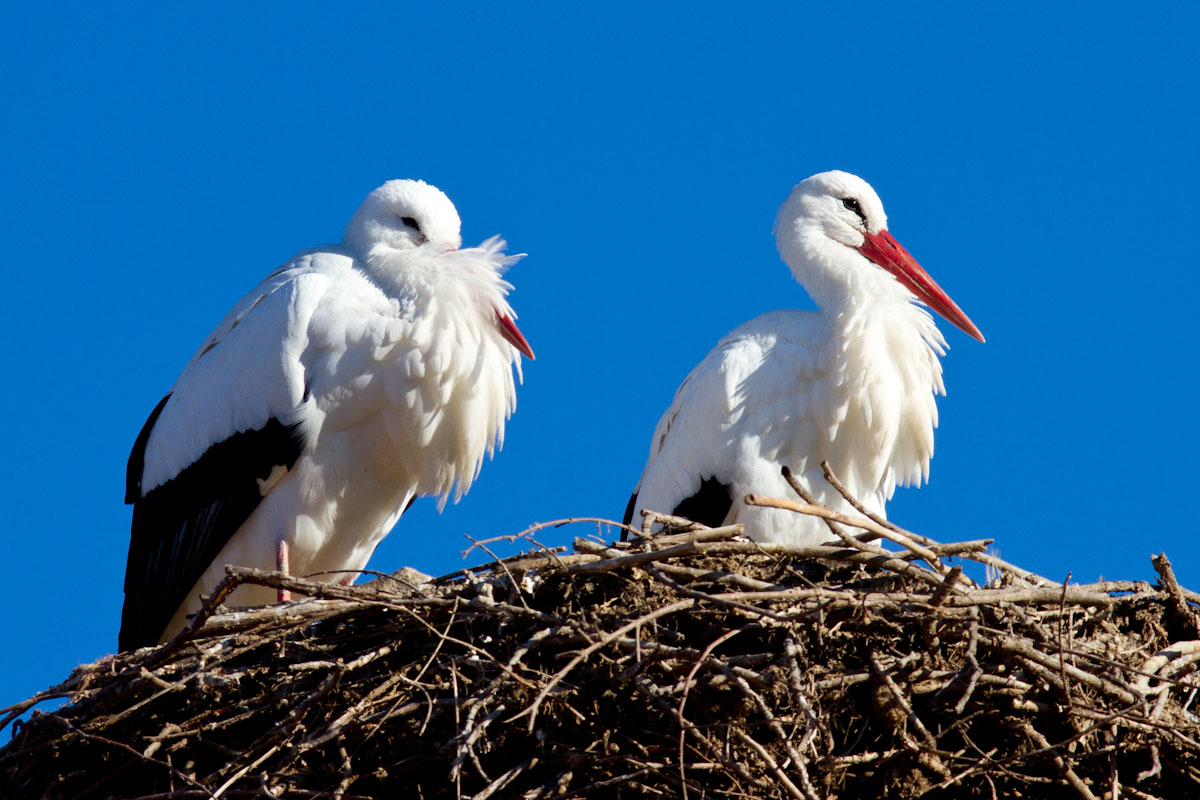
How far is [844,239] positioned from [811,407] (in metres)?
0.95

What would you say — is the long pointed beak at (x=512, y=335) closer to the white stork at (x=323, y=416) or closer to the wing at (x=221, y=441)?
the white stork at (x=323, y=416)

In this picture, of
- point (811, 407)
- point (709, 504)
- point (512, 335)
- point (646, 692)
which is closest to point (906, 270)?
point (811, 407)

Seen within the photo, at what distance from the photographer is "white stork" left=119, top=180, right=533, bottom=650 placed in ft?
17.3

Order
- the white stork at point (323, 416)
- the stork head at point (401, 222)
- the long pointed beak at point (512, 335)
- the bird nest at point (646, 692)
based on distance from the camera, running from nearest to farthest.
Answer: the bird nest at point (646, 692) < the white stork at point (323, 416) < the long pointed beak at point (512, 335) < the stork head at point (401, 222)

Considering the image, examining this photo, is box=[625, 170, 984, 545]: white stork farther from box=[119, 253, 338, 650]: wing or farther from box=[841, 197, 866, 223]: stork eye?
box=[119, 253, 338, 650]: wing

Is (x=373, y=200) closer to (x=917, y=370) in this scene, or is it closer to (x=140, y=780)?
(x=917, y=370)

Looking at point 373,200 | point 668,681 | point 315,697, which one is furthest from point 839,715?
point 373,200

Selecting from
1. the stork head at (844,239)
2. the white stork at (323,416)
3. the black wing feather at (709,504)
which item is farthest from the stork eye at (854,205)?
the white stork at (323,416)

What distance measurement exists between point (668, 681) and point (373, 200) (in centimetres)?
281

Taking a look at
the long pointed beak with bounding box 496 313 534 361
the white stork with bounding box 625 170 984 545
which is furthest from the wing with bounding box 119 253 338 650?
the white stork with bounding box 625 170 984 545

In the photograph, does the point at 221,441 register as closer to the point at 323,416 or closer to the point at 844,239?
the point at 323,416

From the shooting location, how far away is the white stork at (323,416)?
17.3 ft

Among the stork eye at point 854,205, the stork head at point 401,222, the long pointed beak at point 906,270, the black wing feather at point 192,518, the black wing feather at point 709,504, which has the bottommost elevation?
the black wing feather at point 192,518

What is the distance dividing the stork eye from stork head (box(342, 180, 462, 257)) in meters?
1.59
